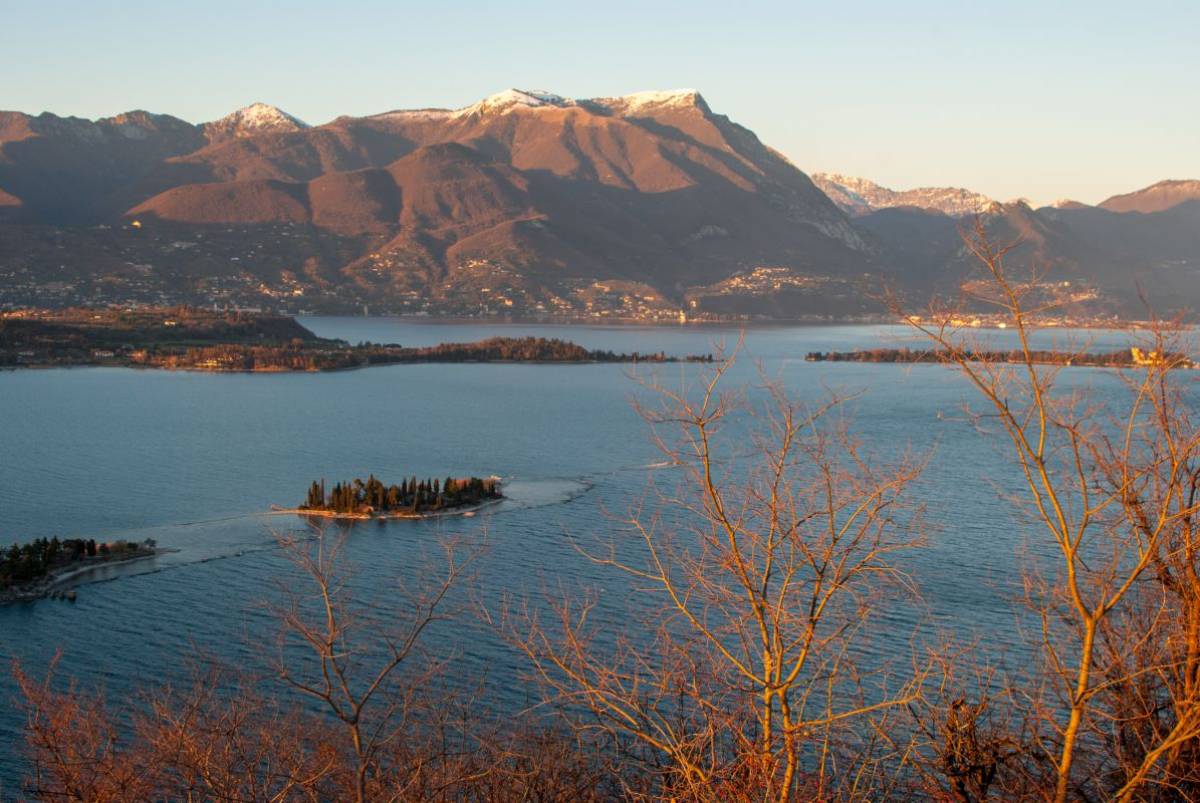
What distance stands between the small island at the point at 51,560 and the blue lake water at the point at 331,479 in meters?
0.80

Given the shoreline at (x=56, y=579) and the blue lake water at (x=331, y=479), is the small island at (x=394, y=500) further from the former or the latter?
the shoreline at (x=56, y=579)

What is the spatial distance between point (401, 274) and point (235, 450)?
484 ft

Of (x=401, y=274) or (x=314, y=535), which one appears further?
(x=401, y=274)

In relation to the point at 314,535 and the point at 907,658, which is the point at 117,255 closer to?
the point at 314,535

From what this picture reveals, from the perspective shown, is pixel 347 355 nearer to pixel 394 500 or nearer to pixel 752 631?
pixel 394 500

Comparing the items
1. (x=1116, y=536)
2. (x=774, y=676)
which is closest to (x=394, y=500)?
(x=1116, y=536)

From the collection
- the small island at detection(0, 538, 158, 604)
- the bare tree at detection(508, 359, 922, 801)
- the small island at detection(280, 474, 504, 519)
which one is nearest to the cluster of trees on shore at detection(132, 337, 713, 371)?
the small island at detection(280, 474, 504, 519)

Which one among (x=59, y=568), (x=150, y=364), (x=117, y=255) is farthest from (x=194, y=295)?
(x=59, y=568)

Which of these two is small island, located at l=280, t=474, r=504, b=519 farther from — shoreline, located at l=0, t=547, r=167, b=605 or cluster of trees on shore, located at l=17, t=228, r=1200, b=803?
shoreline, located at l=0, t=547, r=167, b=605

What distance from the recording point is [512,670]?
2144 centimetres

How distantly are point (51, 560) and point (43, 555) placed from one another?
238mm

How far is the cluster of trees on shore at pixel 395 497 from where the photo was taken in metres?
38.4

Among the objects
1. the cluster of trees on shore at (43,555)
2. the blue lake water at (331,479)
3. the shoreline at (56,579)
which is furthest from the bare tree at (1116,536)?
the cluster of trees on shore at (43,555)

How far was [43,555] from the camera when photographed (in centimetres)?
2942
